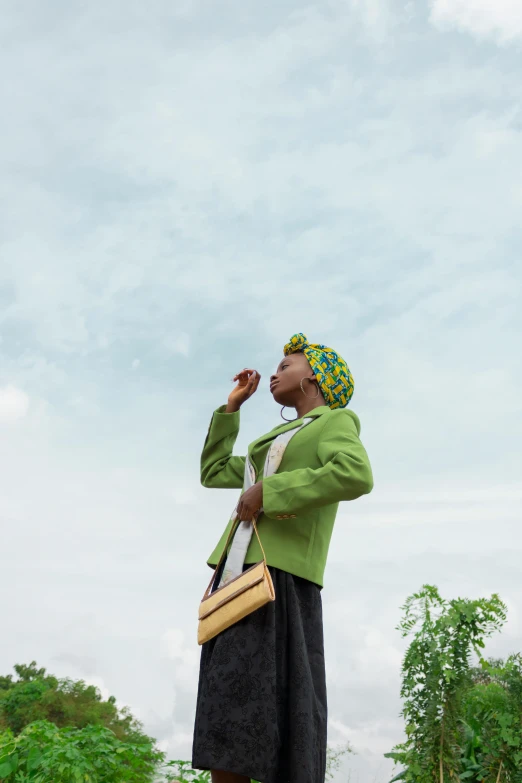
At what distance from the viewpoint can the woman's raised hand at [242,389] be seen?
12.6ft

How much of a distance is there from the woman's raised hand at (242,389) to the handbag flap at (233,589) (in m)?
1.09

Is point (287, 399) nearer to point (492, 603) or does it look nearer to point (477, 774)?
point (492, 603)

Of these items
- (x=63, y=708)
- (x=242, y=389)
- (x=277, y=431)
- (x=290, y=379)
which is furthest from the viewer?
(x=63, y=708)

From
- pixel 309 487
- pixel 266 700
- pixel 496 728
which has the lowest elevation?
pixel 266 700

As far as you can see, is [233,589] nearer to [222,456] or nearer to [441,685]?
[222,456]

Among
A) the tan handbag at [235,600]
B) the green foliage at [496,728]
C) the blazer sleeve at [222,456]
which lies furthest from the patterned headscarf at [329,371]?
the green foliage at [496,728]

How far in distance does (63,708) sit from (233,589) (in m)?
11.3

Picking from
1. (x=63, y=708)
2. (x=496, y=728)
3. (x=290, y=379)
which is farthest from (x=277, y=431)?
(x=63, y=708)

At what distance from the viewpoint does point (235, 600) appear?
9.47 feet

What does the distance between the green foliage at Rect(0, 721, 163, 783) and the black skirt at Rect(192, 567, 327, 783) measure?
6.35 ft

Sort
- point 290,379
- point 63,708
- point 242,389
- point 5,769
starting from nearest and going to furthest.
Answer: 1. point 290,379
2. point 242,389
3. point 5,769
4. point 63,708

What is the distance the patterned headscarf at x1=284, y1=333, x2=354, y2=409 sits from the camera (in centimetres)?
365

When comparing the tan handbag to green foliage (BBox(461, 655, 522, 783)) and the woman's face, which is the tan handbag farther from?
green foliage (BBox(461, 655, 522, 783))

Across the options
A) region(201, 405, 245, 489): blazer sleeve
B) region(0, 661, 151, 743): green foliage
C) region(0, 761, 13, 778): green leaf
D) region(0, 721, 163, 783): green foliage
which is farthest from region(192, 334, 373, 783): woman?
region(0, 661, 151, 743): green foliage
